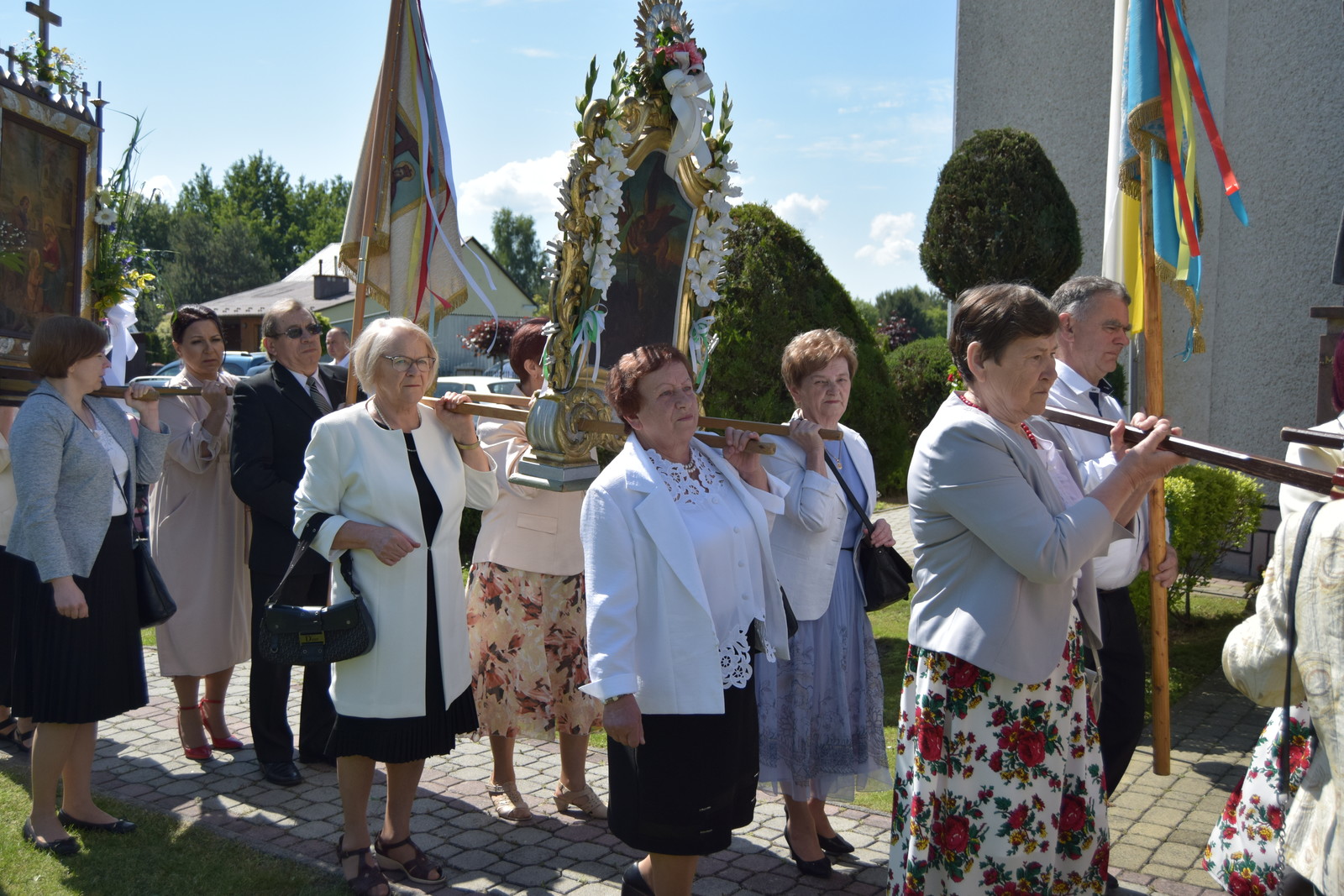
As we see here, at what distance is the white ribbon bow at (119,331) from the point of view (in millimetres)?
6336

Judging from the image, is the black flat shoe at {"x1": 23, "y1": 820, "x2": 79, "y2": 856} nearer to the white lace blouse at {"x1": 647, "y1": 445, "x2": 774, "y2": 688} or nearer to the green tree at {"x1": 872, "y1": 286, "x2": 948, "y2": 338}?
the white lace blouse at {"x1": 647, "y1": 445, "x2": 774, "y2": 688}

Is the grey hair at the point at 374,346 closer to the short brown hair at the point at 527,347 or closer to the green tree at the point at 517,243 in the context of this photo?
the short brown hair at the point at 527,347

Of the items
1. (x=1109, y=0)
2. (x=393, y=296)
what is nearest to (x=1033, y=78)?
(x=1109, y=0)

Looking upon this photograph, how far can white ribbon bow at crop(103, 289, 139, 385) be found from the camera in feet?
20.8

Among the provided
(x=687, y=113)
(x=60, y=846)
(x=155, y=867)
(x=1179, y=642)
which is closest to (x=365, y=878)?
(x=155, y=867)

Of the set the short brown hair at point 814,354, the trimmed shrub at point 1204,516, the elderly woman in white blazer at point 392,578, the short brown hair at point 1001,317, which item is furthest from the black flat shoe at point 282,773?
the trimmed shrub at point 1204,516

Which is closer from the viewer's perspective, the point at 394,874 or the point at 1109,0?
the point at 394,874

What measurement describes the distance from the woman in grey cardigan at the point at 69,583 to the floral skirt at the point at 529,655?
149 cm

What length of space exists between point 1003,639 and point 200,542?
435 cm

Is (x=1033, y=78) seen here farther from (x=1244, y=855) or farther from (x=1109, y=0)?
(x=1244, y=855)

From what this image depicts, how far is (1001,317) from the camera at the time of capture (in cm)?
305

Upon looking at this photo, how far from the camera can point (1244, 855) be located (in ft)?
8.55

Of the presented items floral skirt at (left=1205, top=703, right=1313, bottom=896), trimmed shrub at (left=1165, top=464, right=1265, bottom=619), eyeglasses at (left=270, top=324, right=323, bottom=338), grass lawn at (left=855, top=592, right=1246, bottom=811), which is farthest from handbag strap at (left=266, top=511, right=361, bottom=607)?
trimmed shrub at (left=1165, top=464, right=1265, bottom=619)

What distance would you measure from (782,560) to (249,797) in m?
2.81
